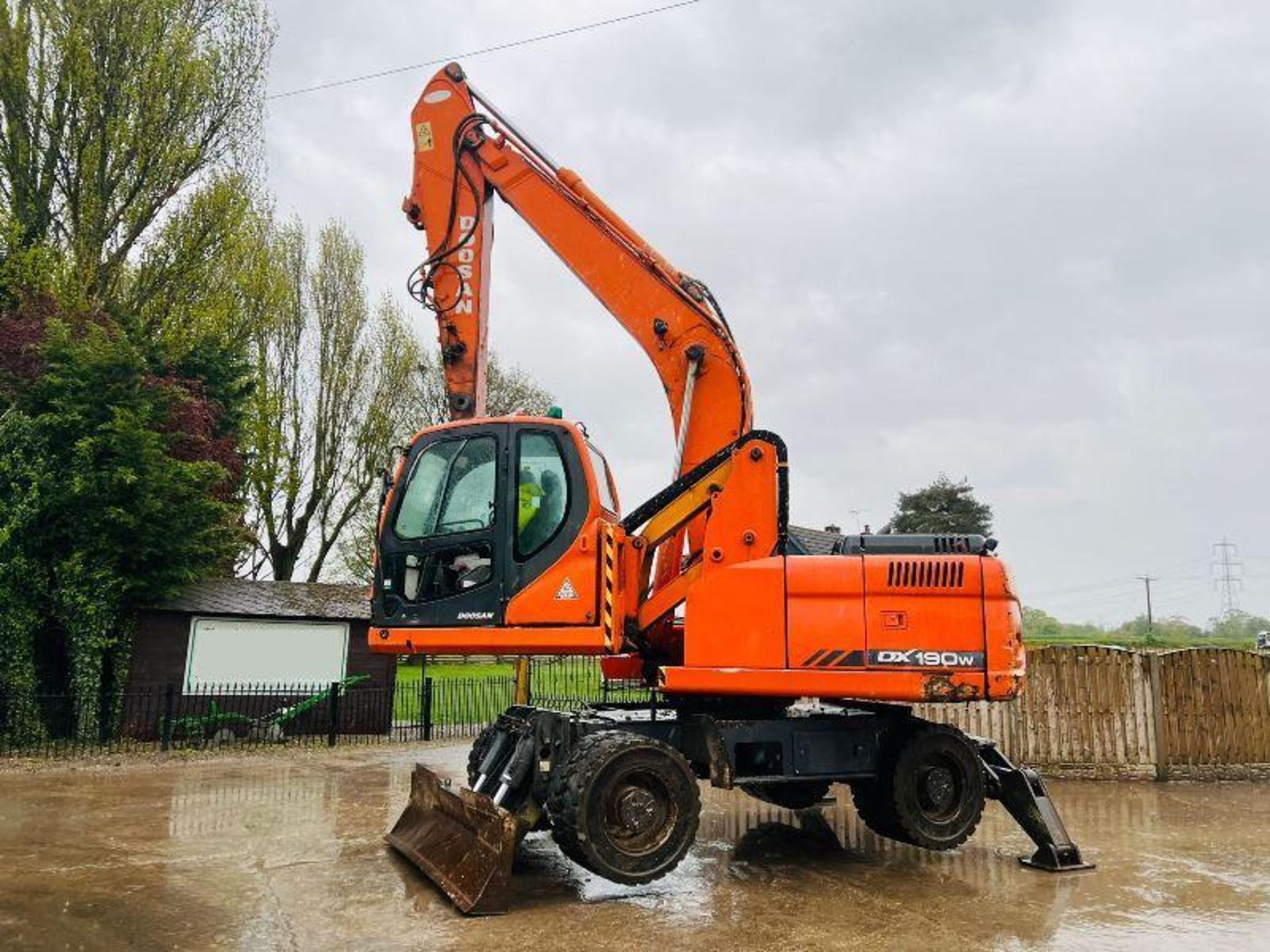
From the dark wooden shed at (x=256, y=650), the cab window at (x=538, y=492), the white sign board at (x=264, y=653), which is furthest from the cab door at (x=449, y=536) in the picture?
the white sign board at (x=264, y=653)

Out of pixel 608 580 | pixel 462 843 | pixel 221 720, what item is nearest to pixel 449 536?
pixel 608 580

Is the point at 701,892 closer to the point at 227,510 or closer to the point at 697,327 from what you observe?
the point at 697,327

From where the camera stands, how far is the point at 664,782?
6.07m

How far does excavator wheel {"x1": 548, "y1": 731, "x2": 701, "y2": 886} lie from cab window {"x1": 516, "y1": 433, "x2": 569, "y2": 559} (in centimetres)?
137

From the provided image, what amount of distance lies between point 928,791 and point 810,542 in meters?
2.52

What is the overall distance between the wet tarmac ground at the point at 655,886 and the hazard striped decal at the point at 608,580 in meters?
1.67

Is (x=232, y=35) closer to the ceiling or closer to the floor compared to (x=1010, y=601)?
closer to the ceiling

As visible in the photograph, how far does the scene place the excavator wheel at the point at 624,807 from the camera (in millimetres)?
5730

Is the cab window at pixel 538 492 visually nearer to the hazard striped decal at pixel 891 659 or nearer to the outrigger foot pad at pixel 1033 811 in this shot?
the hazard striped decal at pixel 891 659

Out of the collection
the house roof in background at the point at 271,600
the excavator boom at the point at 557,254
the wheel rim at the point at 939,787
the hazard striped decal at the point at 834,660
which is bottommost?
the wheel rim at the point at 939,787

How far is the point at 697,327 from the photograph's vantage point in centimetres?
770

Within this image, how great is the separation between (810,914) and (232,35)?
818 inches

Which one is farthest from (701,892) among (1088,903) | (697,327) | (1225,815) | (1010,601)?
(1225,815)

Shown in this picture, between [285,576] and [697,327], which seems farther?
[285,576]
